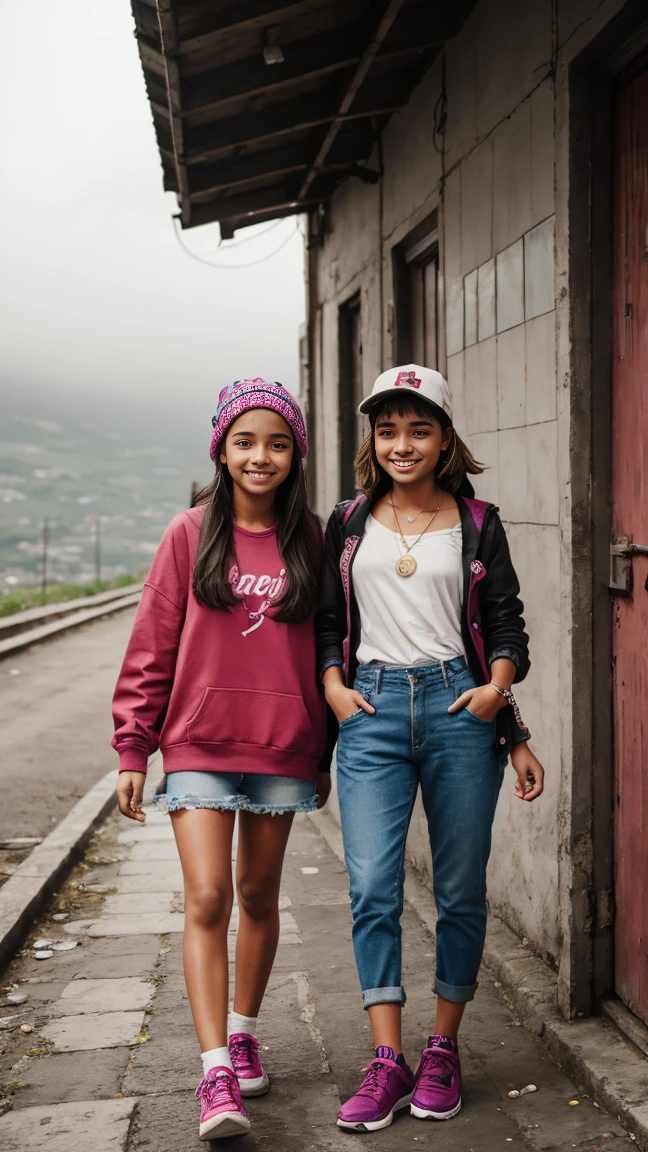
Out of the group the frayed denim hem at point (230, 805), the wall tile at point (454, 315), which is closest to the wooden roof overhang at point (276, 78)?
the wall tile at point (454, 315)

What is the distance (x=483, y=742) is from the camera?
281cm

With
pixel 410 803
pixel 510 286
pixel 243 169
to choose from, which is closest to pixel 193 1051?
pixel 410 803

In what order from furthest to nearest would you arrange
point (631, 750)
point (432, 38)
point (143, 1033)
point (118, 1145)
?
1. point (432, 38)
2. point (143, 1033)
3. point (631, 750)
4. point (118, 1145)

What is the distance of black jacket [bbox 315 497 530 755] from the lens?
282 cm

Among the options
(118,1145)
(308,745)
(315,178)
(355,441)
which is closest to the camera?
(118,1145)

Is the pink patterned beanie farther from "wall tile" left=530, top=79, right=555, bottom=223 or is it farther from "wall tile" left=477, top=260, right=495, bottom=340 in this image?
"wall tile" left=477, top=260, right=495, bottom=340

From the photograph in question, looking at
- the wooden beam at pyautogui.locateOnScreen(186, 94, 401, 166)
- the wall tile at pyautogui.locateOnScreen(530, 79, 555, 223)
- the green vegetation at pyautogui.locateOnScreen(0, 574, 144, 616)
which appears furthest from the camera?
the green vegetation at pyautogui.locateOnScreen(0, 574, 144, 616)

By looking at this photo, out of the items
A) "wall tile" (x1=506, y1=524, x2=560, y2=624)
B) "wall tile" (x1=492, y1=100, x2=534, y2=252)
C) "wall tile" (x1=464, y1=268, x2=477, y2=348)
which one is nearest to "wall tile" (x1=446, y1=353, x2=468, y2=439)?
"wall tile" (x1=464, y1=268, x2=477, y2=348)

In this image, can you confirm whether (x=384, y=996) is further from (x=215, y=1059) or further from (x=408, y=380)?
(x=408, y=380)

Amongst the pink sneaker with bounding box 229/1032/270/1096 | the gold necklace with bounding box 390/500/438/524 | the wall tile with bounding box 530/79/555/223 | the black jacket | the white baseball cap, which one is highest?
the wall tile with bounding box 530/79/555/223

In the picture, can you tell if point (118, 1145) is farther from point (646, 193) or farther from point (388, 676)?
point (646, 193)

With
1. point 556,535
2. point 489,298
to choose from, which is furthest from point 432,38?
point 556,535

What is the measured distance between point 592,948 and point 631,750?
660 mm

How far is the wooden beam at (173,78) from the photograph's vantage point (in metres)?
4.16
